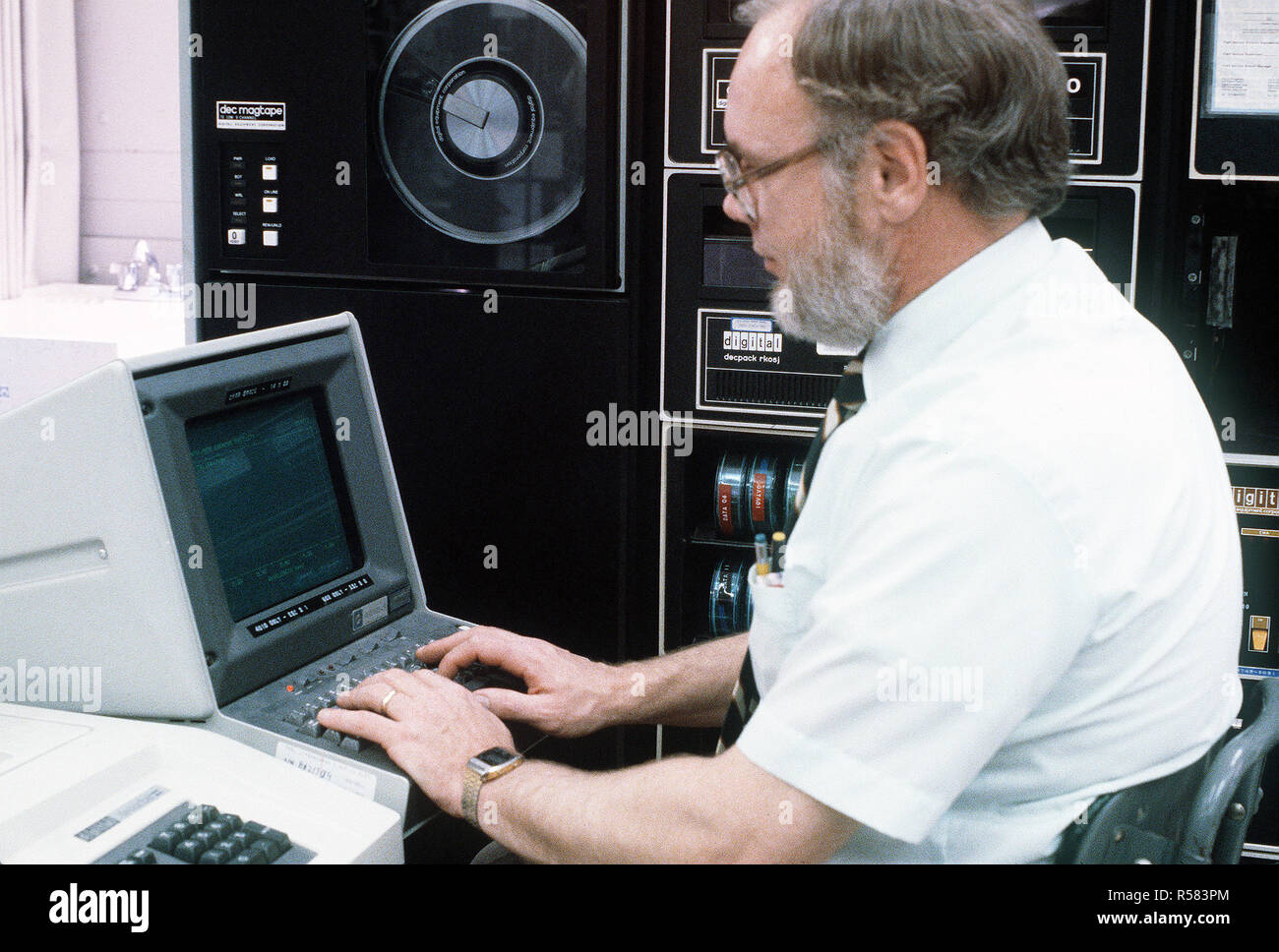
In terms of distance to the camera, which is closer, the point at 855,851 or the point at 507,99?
the point at 855,851

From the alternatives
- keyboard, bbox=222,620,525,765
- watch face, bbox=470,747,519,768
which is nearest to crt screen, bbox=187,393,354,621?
keyboard, bbox=222,620,525,765

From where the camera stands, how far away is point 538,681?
139 cm

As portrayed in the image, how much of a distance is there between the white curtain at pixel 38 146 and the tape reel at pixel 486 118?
2669mm

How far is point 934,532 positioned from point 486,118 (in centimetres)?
134

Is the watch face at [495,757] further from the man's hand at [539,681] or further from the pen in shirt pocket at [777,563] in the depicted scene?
the pen in shirt pocket at [777,563]

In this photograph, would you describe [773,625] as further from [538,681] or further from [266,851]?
[266,851]

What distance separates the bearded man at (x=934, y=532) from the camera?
921 millimetres

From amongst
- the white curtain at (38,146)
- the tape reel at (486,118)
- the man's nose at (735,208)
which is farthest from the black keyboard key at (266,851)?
the white curtain at (38,146)

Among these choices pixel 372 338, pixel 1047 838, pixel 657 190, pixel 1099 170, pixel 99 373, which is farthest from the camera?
pixel 372 338

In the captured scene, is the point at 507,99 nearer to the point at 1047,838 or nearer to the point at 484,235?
the point at 484,235

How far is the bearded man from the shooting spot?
0.92 metres

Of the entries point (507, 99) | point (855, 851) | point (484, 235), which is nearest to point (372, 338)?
point (484, 235)
